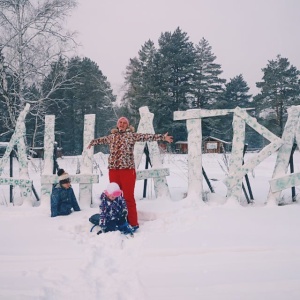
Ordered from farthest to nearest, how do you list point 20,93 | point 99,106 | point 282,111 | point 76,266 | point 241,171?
point 99,106 → point 282,111 → point 20,93 → point 241,171 → point 76,266

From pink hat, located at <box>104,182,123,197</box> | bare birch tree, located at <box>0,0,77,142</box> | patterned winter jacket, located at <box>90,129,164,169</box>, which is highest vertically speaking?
bare birch tree, located at <box>0,0,77,142</box>

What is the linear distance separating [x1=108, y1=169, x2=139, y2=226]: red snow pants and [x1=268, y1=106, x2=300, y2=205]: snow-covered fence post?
8.14 ft

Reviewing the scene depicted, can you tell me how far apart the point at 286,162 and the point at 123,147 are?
2958 mm

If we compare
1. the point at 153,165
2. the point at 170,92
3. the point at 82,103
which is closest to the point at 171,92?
the point at 170,92

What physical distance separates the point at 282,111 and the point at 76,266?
34.1 m

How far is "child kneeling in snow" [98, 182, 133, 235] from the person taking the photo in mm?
3900

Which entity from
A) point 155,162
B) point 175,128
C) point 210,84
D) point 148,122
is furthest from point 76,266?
point 210,84

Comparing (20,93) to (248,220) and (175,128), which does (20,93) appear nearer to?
(248,220)

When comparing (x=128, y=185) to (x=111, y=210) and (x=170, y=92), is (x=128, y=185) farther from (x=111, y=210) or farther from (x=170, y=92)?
(x=170, y=92)

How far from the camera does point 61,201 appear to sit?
15.4ft

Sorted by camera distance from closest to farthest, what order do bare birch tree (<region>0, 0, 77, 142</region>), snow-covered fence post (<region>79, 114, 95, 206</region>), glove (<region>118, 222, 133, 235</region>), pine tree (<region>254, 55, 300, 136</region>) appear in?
1. glove (<region>118, 222, 133, 235</region>)
2. snow-covered fence post (<region>79, 114, 95, 206</region>)
3. bare birch tree (<region>0, 0, 77, 142</region>)
4. pine tree (<region>254, 55, 300, 136</region>)

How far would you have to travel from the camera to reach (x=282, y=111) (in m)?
31.8

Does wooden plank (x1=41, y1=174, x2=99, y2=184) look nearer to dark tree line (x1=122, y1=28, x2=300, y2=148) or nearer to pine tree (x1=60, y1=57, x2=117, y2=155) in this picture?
dark tree line (x1=122, y1=28, x2=300, y2=148)

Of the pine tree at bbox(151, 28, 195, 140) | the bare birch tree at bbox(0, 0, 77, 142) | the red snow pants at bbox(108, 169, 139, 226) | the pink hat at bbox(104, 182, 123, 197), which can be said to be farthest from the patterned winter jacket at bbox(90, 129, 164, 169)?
the pine tree at bbox(151, 28, 195, 140)
